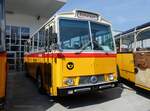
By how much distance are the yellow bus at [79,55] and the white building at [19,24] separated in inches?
500

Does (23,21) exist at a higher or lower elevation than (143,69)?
higher

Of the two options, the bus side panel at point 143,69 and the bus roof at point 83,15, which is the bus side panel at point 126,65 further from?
the bus roof at point 83,15

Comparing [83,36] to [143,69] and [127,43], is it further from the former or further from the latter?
[127,43]

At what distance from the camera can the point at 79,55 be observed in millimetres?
7047

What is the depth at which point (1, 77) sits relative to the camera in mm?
5113

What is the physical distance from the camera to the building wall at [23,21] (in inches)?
827

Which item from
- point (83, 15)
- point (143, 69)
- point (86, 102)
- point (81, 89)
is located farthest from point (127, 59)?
point (81, 89)

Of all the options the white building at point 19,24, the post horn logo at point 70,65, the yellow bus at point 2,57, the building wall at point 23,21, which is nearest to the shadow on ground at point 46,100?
the post horn logo at point 70,65

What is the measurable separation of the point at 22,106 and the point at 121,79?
18.2 feet

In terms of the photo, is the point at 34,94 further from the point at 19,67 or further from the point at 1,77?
the point at 19,67

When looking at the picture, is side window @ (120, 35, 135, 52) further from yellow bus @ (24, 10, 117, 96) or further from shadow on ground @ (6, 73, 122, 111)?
shadow on ground @ (6, 73, 122, 111)

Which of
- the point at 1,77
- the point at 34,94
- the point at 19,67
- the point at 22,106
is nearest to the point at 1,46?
the point at 1,77

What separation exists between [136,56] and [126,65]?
1339 mm

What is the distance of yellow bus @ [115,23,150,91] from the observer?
7.84m
